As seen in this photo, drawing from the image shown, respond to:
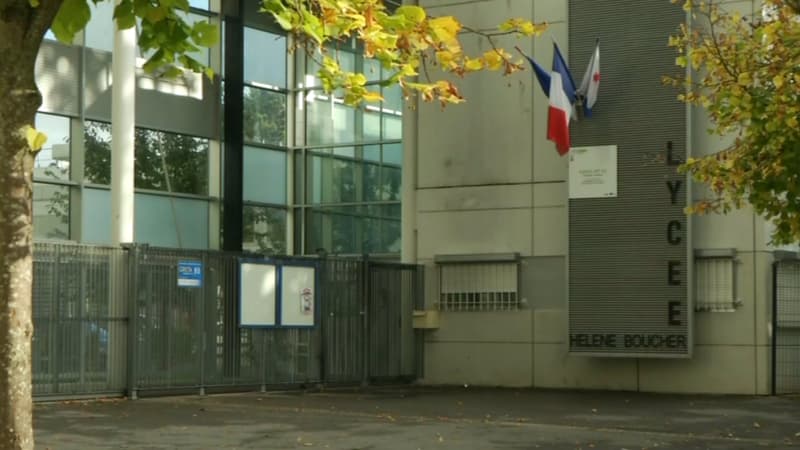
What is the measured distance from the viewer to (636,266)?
74.5 feet

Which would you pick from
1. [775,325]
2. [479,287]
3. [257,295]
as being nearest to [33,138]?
[257,295]

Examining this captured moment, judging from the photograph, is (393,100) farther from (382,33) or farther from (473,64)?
(382,33)

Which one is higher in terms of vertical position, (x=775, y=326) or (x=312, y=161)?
(x=312, y=161)

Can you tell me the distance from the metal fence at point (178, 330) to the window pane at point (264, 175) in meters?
6.78

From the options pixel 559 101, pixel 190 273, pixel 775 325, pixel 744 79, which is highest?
pixel 559 101

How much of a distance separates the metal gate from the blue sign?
9.24m

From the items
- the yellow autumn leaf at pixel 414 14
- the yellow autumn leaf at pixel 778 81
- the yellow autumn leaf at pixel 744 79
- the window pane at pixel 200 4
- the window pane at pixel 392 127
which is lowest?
the yellow autumn leaf at pixel 414 14

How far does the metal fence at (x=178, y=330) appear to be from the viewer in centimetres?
1908

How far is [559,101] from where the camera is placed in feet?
75.8

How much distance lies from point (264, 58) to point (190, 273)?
11.3 m

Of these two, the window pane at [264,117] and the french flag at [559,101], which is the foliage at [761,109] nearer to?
the french flag at [559,101]

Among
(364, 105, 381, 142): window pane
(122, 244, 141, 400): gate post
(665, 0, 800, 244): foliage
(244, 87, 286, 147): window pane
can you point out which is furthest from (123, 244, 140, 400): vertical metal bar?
(364, 105, 381, 142): window pane

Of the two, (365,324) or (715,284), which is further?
(365,324)

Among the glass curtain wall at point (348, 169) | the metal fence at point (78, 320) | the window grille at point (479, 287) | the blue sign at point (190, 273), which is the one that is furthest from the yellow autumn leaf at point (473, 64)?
the glass curtain wall at point (348, 169)
